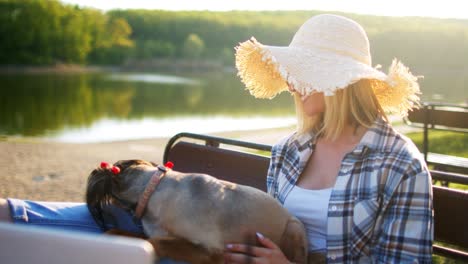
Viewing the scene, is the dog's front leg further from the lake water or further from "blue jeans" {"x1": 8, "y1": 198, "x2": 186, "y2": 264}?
the lake water

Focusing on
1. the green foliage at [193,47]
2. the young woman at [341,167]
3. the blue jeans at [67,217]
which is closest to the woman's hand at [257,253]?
the young woman at [341,167]

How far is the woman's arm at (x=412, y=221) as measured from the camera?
2346 millimetres

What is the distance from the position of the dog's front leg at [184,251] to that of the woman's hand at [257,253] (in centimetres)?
5

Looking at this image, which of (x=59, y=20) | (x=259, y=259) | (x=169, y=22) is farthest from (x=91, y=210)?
(x=169, y=22)

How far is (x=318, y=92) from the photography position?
9.23 ft

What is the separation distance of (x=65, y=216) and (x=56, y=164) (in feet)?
28.0

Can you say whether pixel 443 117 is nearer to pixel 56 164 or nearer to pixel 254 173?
pixel 254 173

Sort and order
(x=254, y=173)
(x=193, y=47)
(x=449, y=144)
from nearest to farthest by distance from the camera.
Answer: (x=254, y=173), (x=449, y=144), (x=193, y=47)

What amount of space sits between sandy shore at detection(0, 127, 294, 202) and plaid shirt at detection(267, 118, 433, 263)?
5946mm

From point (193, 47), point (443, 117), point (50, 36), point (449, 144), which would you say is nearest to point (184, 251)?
point (443, 117)

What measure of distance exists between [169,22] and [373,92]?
113 meters

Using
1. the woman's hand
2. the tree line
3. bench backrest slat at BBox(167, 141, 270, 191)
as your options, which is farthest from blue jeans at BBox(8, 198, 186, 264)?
the tree line

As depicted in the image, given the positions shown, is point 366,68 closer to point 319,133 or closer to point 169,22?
point 319,133

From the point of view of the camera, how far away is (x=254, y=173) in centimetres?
364
